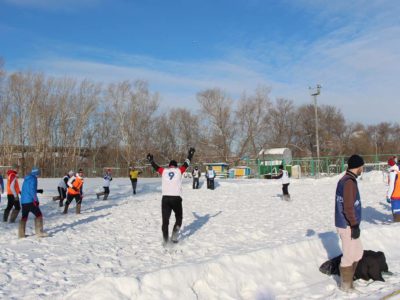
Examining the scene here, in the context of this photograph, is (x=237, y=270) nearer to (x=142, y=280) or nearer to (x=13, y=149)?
(x=142, y=280)

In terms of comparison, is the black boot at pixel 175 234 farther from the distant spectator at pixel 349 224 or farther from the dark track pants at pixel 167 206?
the distant spectator at pixel 349 224

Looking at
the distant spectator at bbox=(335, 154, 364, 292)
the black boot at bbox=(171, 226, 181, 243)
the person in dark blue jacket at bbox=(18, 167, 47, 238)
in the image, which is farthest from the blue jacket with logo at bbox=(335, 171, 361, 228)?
the person in dark blue jacket at bbox=(18, 167, 47, 238)

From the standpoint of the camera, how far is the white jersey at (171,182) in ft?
28.2

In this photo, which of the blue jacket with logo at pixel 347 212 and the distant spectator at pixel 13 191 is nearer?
the blue jacket with logo at pixel 347 212

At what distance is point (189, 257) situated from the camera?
797cm

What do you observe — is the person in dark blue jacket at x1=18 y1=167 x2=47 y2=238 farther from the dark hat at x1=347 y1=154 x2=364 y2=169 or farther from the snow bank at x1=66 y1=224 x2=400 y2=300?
the dark hat at x1=347 y1=154 x2=364 y2=169

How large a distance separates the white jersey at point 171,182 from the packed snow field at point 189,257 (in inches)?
46.5

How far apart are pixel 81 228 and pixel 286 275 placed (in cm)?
664

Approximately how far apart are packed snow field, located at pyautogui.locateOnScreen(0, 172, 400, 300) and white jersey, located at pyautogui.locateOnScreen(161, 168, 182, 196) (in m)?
1.18

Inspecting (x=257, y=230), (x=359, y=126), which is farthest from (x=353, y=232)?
(x=359, y=126)

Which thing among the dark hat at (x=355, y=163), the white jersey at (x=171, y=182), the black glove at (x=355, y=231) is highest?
the dark hat at (x=355, y=163)

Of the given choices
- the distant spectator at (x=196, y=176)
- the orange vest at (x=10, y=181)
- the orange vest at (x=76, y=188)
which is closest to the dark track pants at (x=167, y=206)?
the orange vest at (x=10, y=181)

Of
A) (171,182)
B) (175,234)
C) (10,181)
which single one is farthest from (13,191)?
(171,182)

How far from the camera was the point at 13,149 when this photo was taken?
56062mm
